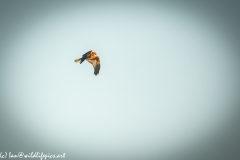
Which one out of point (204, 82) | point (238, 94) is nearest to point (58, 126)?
point (204, 82)

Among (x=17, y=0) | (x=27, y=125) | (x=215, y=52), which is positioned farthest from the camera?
(x=27, y=125)

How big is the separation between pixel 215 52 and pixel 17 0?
2.29 meters

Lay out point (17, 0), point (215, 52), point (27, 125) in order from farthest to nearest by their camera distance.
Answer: point (27, 125), point (215, 52), point (17, 0)

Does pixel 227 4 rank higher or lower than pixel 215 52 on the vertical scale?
higher

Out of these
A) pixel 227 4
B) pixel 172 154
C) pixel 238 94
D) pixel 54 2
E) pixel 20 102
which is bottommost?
pixel 172 154

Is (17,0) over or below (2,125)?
over

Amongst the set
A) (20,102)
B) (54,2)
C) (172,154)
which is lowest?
(172,154)

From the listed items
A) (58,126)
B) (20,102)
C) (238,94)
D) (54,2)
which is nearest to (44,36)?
(54,2)

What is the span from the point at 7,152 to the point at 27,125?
1.28 ft

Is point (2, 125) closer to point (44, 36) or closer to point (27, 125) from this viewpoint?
point (27, 125)

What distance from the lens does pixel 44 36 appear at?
10.9ft

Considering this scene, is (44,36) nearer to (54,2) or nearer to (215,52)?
(54,2)

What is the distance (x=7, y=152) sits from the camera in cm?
362

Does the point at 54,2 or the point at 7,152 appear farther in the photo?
the point at 7,152
